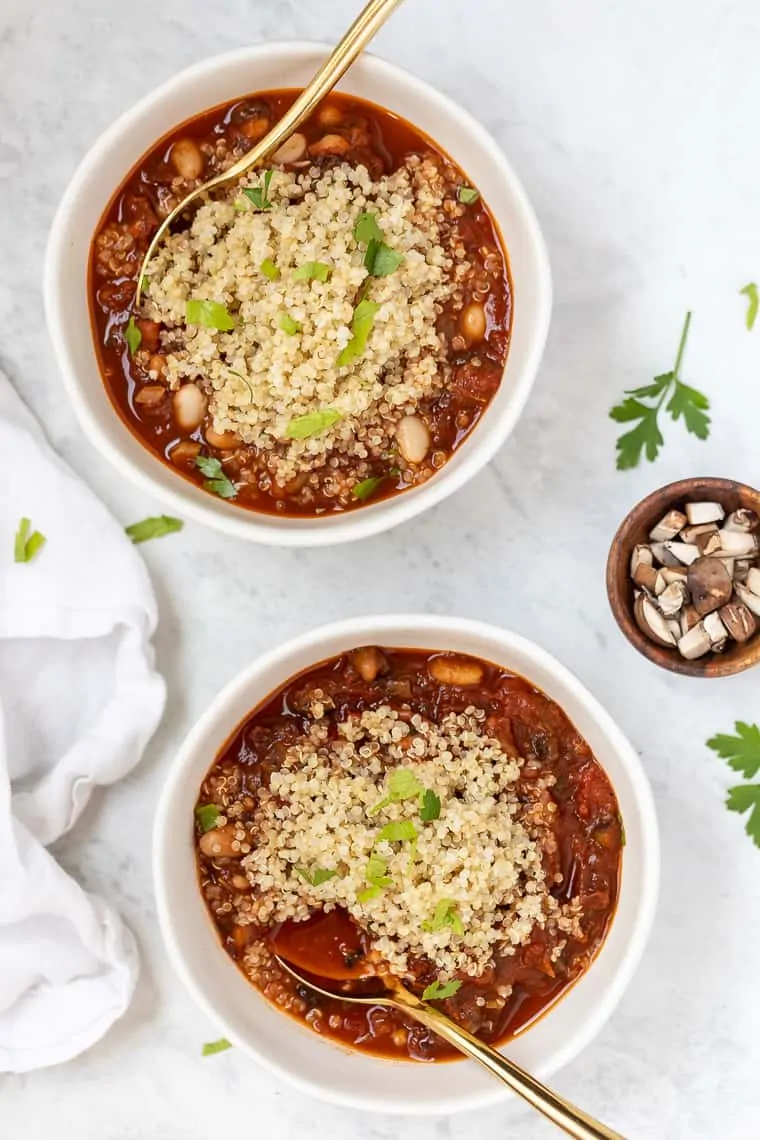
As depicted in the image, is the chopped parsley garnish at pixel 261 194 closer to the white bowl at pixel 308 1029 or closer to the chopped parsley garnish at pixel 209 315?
the chopped parsley garnish at pixel 209 315

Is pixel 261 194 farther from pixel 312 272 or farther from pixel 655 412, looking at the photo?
pixel 655 412

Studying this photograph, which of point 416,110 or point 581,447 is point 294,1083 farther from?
point 416,110

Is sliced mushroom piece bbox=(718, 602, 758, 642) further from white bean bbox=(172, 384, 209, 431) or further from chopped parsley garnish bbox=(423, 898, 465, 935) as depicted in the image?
white bean bbox=(172, 384, 209, 431)

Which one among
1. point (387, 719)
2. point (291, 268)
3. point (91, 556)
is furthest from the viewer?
point (91, 556)

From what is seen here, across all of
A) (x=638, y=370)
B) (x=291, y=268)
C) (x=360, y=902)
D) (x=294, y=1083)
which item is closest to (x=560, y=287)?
(x=638, y=370)

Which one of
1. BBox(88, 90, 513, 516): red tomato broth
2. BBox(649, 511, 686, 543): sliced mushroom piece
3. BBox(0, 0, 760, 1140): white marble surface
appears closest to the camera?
BBox(88, 90, 513, 516): red tomato broth

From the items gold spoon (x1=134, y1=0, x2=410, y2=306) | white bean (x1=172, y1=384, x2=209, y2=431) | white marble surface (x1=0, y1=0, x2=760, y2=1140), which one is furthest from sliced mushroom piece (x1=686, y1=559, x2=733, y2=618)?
gold spoon (x1=134, y1=0, x2=410, y2=306)

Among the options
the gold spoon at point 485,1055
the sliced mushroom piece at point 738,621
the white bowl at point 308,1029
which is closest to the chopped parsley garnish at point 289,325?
the white bowl at point 308,1029
